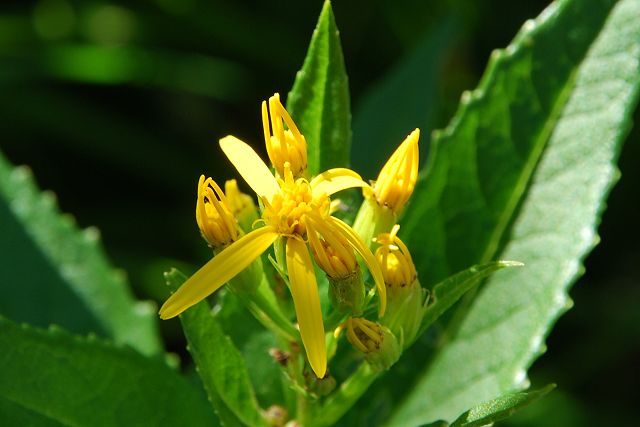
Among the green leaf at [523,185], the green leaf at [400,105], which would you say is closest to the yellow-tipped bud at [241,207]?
the green leaf at [523,185]

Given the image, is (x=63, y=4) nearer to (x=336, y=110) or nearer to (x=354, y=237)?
(x=336, y=110)

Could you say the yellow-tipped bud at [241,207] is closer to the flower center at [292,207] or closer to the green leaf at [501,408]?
the flower center at [292,207]

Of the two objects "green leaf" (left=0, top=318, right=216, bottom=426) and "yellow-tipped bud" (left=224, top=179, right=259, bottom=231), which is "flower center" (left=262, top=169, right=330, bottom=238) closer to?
"yellow-tipped bud" (left=224, top=179, right=259, bottom=231)

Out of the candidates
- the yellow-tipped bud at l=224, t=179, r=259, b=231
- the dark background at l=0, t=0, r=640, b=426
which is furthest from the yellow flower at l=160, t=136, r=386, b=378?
the dark background at l=0, t=0, r=640, b=426

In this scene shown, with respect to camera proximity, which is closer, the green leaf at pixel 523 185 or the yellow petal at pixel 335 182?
the yellow petal at pixel 335 182

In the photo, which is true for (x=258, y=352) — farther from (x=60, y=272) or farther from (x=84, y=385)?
(x=60, y=272)

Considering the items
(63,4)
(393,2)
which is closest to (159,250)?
(63,4)

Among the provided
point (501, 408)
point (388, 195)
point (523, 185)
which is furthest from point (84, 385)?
point (523, 185)
